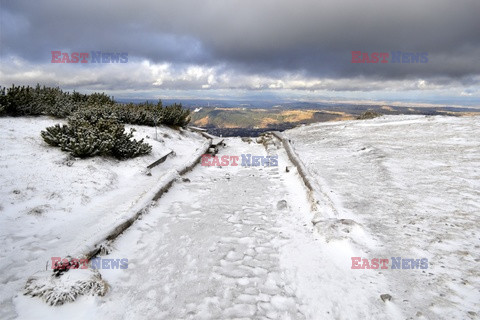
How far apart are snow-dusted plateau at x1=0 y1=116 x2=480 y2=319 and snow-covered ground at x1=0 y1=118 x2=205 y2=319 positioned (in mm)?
26

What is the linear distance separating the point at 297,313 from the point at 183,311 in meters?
1.23

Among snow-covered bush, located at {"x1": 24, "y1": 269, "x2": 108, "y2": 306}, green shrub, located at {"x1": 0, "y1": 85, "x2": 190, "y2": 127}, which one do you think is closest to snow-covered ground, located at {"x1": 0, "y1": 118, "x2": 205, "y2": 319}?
snow-covered bush, located at {"x1": 24, "y1": 269, "x2": 108, "y2": 306}

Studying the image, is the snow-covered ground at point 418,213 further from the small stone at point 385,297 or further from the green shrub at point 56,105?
the green shrub at point 56,105

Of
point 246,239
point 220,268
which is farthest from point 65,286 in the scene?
point 246,239

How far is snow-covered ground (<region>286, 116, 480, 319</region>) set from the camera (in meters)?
2.89

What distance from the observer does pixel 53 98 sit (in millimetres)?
13039

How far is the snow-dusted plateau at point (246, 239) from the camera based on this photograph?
8.96 ft

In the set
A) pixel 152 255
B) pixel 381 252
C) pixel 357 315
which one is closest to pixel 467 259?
pixel 381 252

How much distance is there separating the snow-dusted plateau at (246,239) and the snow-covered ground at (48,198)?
3 cm

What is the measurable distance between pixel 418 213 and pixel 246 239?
11.4 feet

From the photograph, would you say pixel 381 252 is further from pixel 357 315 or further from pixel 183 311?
pixel 183 311

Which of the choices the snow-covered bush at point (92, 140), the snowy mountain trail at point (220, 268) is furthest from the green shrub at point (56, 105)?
the snowy mountain trail at point (220, 268)

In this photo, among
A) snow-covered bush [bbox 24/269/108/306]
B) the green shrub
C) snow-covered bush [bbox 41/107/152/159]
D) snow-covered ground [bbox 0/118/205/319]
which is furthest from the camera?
the green shrub

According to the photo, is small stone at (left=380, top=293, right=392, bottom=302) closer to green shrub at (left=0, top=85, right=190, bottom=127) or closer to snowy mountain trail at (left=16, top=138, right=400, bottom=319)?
snowy mountain trail at (left=16, top=138, right=400, bottom=319)
